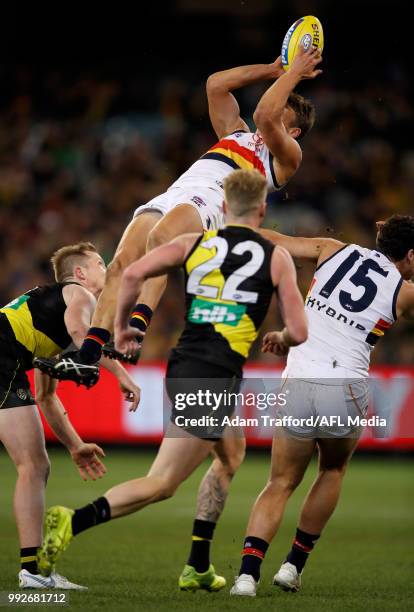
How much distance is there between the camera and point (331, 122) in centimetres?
1641

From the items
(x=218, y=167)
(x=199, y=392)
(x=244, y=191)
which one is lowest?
(x=199, y=392)

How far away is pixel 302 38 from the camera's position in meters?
6.91

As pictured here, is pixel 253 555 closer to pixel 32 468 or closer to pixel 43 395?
pixel 32 468

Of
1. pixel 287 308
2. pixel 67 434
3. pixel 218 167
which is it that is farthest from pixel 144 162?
pixel 287 308

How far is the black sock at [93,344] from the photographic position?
636cm

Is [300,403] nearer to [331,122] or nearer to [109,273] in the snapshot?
[109,273]

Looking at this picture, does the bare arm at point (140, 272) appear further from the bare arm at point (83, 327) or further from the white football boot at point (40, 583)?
the white football boot at point (40, 583)

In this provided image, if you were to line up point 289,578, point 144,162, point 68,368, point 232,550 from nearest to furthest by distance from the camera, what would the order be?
1. point 68,368
2. point 289,578
3. point 232,550
4. point 144,162

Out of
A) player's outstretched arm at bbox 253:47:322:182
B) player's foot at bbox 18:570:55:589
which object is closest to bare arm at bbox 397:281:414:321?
player's outstretched arm at bbox 253:47:322:182

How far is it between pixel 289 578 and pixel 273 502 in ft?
1.84

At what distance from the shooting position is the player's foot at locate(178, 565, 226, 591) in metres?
6.45

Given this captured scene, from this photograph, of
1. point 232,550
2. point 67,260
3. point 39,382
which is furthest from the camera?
point 232,550

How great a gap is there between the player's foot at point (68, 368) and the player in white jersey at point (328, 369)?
4.00 ft

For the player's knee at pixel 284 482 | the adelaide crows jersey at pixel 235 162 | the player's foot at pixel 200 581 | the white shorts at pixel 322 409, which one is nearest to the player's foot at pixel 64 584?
the player's foot at pixel 200 581
